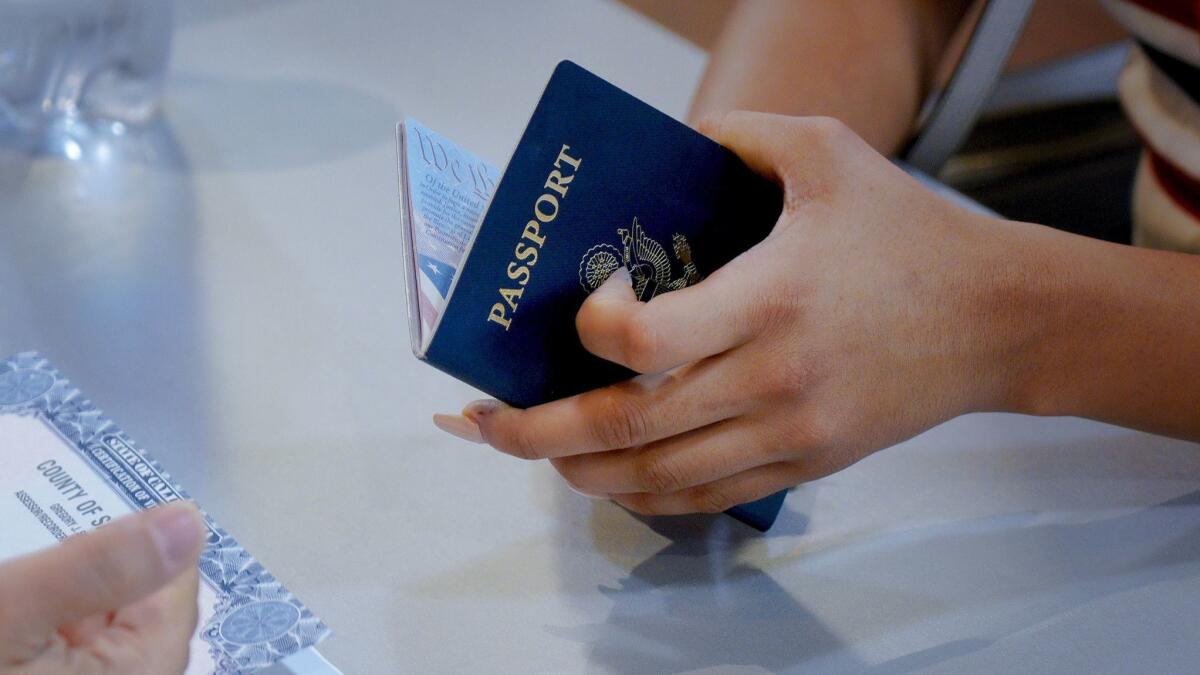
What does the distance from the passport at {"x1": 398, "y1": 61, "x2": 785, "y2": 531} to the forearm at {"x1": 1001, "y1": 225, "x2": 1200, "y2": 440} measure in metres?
0.18

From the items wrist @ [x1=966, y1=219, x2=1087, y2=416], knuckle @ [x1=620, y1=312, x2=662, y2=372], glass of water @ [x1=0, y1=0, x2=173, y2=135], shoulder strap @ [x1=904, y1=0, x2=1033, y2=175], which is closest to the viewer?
knuckle @ [x1=620, y1=312, x2=662, y2=372]

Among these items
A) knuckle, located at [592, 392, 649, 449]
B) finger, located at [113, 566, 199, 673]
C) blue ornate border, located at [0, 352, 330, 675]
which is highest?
knuckle, located at [592, 392, 649, 449]

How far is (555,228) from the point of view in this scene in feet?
1.67

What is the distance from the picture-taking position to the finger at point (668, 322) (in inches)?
19.2

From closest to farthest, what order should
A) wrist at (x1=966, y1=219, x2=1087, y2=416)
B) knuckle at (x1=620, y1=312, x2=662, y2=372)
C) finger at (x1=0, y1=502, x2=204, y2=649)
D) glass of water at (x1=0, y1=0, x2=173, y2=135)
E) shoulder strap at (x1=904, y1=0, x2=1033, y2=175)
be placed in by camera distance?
1. finger at (x1=0, y1=502, x2=204, y2=649)
2. knuckle at (x1=620, y1=312, x2=662, y2=372)
3. wrist at (x1=966, y1=219, x2=1087, y2=416)
4. glass of water at (x1=0, y1=0, x2=173, y2=135)
5. shoulder strap at (x1=904, y1=0, x2=1033, y2=175)

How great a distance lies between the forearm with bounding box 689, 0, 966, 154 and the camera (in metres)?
0.86

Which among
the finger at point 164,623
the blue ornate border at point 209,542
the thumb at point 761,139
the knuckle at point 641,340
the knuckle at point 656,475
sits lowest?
the blue ornate border at point 209,542

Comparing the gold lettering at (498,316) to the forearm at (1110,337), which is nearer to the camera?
the gold lettering at (498,316)

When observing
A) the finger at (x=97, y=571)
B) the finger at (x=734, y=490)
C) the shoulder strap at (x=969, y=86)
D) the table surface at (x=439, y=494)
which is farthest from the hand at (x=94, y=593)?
the shoulder strap at (x=969, y=86)

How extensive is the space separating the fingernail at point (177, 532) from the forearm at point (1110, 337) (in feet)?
1.42

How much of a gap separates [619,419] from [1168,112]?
565 mm

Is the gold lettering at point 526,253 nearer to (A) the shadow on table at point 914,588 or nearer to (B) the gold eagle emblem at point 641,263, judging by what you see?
(B) the gold eagle emblem at point 641,263

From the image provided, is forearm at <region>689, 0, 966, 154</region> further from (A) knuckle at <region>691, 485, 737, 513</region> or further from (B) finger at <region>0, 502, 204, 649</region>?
(B) finger at <region>0, 502, 204, 649</region>

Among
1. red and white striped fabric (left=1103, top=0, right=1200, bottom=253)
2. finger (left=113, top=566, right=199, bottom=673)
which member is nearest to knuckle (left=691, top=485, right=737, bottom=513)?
finger (left=113, top=566, right=199, bottom=673)
